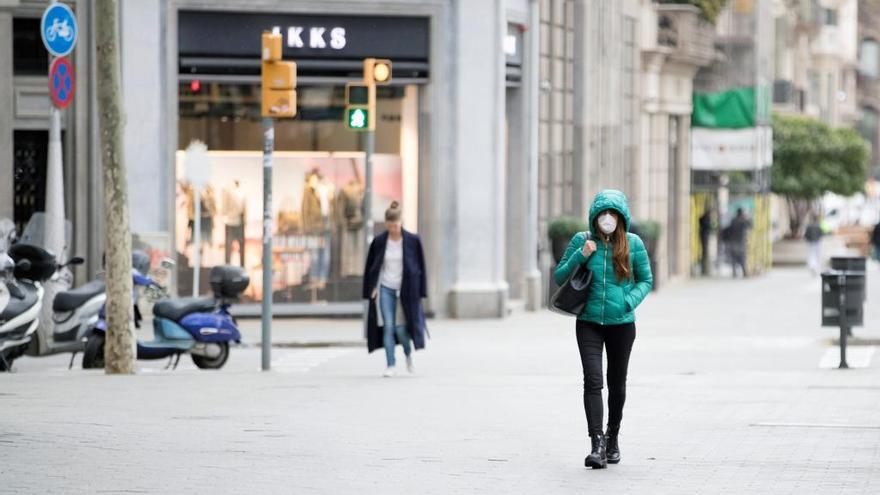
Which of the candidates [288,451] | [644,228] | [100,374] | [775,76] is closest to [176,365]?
[100,374]

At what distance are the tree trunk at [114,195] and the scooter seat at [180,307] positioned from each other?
3.86 ft

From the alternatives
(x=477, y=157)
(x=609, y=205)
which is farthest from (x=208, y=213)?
(x=609, y=205)

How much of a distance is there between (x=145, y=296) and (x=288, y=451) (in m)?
13.3

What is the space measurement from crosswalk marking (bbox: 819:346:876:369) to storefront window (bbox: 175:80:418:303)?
7066mm

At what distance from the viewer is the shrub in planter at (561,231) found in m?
31.8

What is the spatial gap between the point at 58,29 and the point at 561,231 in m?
11.7

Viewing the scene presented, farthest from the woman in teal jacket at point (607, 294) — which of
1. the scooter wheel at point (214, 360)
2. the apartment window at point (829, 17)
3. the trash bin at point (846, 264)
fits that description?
the apartment window at point (829, 17)

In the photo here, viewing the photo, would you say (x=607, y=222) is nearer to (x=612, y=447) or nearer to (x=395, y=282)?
(x=612, y=447)

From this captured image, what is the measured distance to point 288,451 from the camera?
38.6ft

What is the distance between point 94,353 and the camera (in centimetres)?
1920

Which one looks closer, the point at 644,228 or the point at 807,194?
the point at 644,228

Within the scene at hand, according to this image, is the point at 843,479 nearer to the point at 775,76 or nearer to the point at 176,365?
the point at 176,365

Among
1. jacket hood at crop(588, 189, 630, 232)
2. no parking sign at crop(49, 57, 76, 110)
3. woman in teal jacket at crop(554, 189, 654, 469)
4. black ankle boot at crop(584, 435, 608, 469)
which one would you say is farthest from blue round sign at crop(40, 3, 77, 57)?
black ankle boot at crop(584, 435, 608, 469)

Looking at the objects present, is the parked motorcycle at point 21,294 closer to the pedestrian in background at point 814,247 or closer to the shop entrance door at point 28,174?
the shop entrance door at point 28,174
